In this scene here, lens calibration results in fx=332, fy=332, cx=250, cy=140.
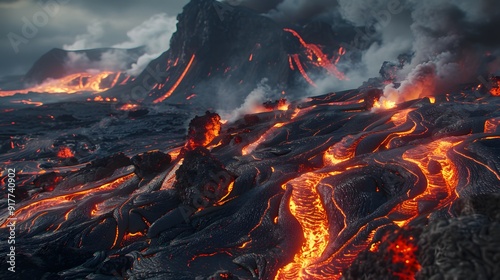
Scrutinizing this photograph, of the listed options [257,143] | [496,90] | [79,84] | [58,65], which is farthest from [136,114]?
[58,65]

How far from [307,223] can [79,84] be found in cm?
14996

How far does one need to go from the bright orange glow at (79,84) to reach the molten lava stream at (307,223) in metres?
138

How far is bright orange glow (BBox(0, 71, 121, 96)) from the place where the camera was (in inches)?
5261

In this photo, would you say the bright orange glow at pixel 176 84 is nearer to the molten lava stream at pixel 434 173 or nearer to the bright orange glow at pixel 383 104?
the bright orange glow at pixel 383 104

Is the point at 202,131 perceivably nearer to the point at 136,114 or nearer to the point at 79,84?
the point at 136,114

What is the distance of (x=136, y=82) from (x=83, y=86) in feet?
117

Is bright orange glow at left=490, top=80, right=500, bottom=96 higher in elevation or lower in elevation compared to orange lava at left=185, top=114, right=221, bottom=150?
lower

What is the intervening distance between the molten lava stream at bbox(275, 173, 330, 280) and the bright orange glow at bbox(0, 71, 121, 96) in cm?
13764

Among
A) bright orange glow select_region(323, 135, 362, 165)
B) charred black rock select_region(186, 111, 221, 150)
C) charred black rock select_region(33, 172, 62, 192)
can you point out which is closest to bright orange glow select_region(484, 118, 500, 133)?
bright orange glow select_region(323, 135, 362, 165)

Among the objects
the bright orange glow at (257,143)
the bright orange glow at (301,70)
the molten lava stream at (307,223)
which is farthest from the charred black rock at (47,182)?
the bright orange glow at (301,70)

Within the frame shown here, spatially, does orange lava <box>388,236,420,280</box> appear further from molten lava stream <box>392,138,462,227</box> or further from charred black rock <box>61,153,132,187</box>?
charred black rock <box>61,153,132,187</box>

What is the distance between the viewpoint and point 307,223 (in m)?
9.46

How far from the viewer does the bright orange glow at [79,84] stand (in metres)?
134

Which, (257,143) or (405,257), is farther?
(257,143)
